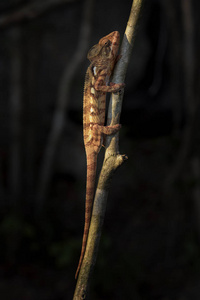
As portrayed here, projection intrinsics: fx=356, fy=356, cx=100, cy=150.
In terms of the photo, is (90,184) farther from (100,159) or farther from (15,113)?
(15,113)

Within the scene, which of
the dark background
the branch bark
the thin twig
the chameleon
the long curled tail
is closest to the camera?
the branch bark

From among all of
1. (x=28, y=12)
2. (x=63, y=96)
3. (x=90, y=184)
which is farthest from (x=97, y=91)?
(x=63, y=96)

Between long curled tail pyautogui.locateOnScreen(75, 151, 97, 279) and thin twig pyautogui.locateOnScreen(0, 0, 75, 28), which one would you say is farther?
thin twig pyautogui.locateOnScreen(0, 0, 75, 28)

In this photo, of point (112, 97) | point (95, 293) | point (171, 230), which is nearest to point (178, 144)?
point (171, 230)

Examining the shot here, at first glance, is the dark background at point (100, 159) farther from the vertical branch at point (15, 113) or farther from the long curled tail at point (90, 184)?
the long curled tail at point (90, 184)

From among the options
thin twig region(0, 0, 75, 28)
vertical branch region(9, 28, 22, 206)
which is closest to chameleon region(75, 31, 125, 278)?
→ thin twig region(0, 0, 75, 28)

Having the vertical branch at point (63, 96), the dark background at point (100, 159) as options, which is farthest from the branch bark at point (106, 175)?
the vertical branch at point (63, 96)

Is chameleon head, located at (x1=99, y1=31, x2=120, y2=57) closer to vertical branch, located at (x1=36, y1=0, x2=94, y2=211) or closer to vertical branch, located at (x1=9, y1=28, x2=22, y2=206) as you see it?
vertical branch, located at (x1=36, y1=0, x2=94, y2=211)
